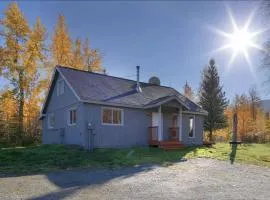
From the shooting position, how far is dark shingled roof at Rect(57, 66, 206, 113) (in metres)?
17.4

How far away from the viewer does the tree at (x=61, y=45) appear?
29.0m

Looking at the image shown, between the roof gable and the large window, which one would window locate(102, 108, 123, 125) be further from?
the large window

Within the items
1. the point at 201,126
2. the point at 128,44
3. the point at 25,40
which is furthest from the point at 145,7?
the point at 25,40

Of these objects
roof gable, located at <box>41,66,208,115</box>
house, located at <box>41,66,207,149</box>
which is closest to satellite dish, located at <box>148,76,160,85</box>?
house, located at <box>41,66,207,149</box>

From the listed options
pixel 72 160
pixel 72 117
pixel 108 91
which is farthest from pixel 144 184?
pixel 72 117

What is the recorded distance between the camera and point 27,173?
9.83 meters

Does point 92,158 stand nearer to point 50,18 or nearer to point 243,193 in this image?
point 243,193

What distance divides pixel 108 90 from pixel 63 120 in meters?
3.80

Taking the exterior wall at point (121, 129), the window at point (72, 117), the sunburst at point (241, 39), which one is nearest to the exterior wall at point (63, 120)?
the window at point (72, 117)

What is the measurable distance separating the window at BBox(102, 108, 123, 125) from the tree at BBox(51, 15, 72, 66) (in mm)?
13318

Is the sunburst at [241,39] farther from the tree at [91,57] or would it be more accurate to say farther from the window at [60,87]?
the tree at [91,57]

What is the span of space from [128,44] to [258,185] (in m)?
14.9

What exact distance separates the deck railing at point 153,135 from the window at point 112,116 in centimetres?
253

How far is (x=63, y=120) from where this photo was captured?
1967 centimetres
